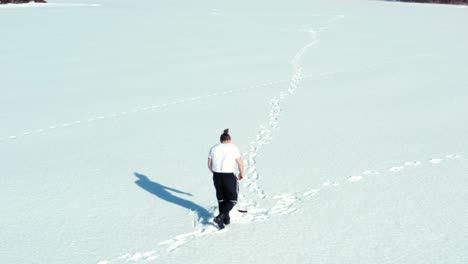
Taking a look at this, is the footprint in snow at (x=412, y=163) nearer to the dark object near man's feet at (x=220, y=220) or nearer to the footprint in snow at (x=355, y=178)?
the footprint in snow at (x=355, y=178)

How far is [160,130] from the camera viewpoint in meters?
12.5

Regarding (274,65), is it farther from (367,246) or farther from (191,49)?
(367,246)

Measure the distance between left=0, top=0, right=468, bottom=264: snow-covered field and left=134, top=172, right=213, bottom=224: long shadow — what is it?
4cm

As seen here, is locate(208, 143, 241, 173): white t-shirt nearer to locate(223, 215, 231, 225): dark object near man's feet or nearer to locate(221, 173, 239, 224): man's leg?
locate(221, 173, 239, 224): man's leg

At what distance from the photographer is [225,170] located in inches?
264

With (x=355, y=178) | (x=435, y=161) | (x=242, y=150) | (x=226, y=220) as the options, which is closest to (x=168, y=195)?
(x=226, y=220)

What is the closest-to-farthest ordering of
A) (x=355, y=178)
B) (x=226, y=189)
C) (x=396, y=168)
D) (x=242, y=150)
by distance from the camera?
1. (x=226, y=189)
2. (x=355, y=178)
3. (x=396, y=168)
4. (x=242, y=150)

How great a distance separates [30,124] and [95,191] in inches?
227

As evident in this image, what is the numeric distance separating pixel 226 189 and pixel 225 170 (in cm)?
26

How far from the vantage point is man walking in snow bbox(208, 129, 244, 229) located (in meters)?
6.70

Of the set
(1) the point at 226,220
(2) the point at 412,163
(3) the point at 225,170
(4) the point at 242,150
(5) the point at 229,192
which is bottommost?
(4) the point at 242,150

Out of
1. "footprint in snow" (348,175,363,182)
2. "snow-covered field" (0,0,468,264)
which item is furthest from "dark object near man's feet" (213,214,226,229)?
"footprint in snow" (348,175,363,182)

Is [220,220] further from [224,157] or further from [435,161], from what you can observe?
[435,161]

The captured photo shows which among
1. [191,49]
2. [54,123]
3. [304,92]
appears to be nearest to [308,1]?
[191,49]
